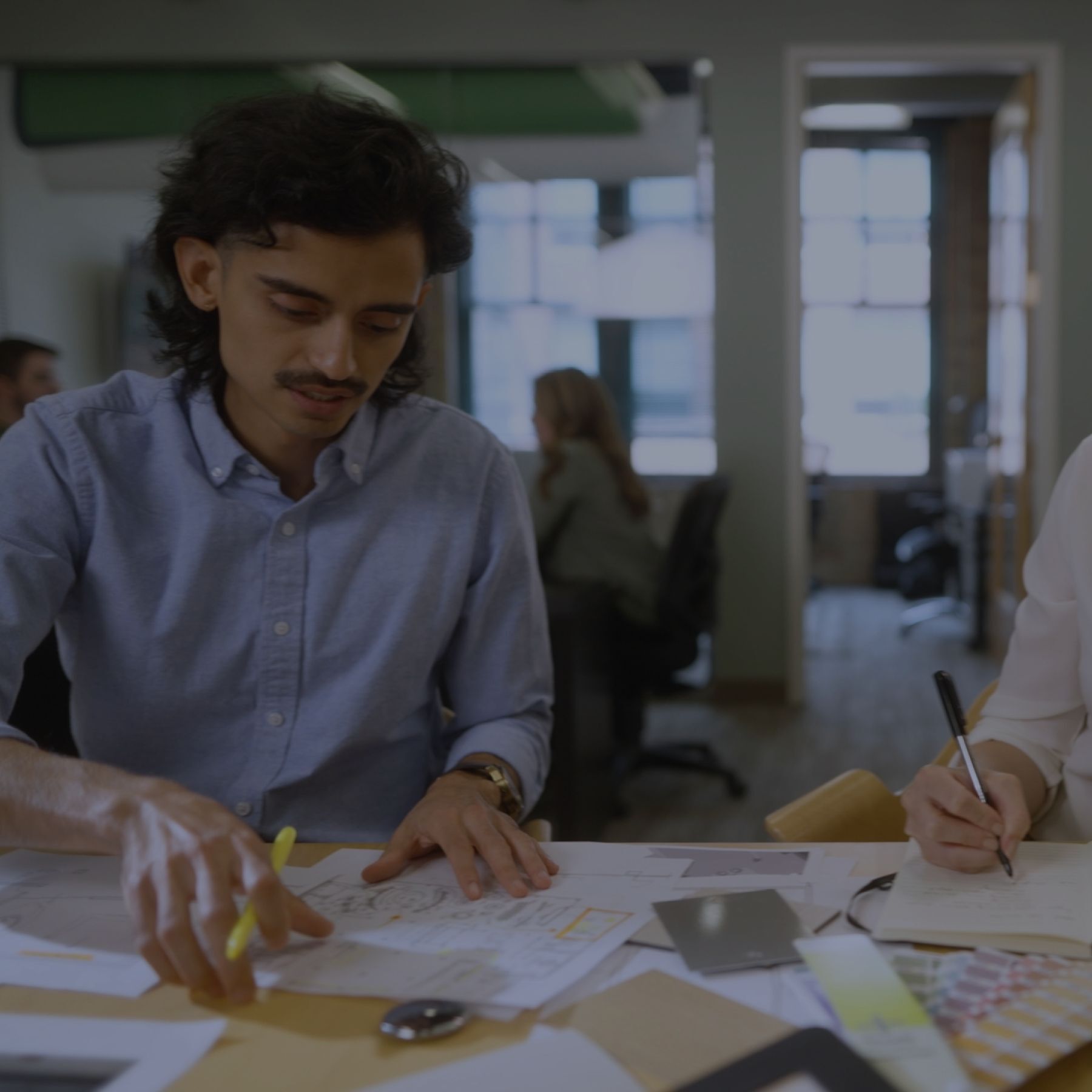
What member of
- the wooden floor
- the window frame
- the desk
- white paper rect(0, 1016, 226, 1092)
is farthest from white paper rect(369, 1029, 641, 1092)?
the window frame

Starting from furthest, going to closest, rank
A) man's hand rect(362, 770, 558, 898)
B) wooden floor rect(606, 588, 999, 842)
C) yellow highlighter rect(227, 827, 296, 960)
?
wooden floor rect(606, 588, 999, 842) → man's hand rect(362, 770, 558, 898) → yellow highlighter rect(227, 827, 296, 960)

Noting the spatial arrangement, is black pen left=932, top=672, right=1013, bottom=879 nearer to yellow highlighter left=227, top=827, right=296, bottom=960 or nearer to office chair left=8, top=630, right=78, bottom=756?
yellow highlighter left=227, top=827, right=296, bottom=960

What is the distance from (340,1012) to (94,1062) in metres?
0.15

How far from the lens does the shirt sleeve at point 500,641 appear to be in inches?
54.7

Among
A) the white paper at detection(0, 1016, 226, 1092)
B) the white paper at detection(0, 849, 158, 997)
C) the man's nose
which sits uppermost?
the man's nose

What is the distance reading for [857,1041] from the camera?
0.70 metres

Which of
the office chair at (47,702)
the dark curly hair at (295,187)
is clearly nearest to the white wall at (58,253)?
the office chair at (47,702)

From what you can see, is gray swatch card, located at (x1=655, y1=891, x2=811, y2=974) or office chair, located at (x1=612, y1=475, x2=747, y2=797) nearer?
gray swatch card, located at (x1=655, y1=891, x2=811, y2=974)

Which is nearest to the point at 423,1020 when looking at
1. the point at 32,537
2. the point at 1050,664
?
the point at 32,537

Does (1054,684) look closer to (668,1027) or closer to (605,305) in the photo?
(668,1027)

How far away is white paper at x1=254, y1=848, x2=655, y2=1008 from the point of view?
807mm

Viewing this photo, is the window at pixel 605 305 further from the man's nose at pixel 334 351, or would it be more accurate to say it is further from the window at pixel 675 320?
the man's nose at pixel 334 351

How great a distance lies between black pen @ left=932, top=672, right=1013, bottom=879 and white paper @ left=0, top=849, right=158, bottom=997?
0.68 metres

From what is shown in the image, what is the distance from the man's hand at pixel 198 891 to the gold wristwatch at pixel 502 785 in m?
0.40
